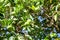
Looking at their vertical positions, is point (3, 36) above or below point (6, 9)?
below

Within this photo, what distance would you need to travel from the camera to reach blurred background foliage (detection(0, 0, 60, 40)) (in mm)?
2713

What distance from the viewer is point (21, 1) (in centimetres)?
281

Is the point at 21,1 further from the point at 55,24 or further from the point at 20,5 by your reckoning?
the point at 55,24

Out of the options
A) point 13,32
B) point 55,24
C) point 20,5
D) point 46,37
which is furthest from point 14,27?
point 55,24

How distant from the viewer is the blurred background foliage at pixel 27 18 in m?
2.71

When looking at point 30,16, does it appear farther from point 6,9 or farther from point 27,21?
point 6,9

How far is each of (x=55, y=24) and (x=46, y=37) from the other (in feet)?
0.89

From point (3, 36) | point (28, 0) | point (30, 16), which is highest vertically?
point (28, 0)

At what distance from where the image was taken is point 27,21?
8.87 ft

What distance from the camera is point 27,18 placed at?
108 inches

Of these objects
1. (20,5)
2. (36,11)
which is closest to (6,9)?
(20,5)

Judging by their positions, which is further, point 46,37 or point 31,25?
point 46,37

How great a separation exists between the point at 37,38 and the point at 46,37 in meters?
0.18

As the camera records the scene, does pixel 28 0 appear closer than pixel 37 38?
Yes
